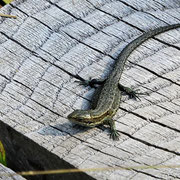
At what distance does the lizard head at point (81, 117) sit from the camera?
131 inches

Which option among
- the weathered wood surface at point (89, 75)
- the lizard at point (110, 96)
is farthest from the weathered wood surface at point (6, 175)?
the lizard at point (110, 96)

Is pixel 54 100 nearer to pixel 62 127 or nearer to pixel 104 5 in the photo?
pixel 62 127

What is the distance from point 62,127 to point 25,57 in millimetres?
814

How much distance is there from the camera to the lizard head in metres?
3.32

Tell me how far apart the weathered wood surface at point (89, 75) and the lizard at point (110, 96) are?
50mm

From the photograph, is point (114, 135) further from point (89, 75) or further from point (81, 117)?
point (89, 75)

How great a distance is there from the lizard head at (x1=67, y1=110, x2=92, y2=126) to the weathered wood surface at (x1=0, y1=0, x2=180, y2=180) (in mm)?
44

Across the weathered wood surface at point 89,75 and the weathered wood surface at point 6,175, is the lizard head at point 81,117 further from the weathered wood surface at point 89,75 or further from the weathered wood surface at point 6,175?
the weathered wood surface at point 6,175

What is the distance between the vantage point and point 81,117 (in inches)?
137

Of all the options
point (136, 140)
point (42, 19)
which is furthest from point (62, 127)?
point (42, 19)

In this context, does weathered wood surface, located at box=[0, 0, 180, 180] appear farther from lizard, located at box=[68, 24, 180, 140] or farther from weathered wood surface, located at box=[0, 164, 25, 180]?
weathered wood surface, located at box=[0, 164, 25, 180]

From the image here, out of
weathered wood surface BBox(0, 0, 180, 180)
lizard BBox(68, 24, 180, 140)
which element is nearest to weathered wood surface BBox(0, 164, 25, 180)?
weathered wood surface BBox(0, 0, 180, 180)

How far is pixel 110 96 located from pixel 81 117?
2.96 ft

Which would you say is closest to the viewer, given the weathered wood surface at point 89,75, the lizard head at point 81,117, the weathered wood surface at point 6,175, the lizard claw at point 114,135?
the weathered wood surface at point 6,175
